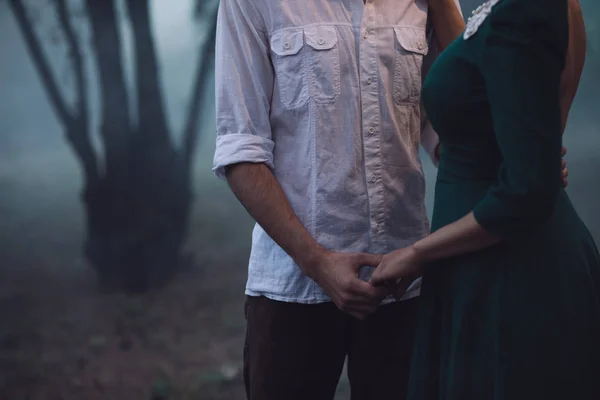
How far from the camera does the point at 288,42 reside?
1.25m

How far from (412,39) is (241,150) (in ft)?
1.29

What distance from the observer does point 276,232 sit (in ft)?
4.02

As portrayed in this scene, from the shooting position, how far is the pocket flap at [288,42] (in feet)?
4.08

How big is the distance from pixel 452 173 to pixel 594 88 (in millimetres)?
1847

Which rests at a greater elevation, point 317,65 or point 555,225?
point 317,65

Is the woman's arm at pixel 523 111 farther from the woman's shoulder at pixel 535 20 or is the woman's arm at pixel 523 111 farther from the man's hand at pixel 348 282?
the man's hand at pixel 348 282

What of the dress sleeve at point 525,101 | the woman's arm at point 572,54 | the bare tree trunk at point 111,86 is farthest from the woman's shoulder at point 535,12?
the bare tree trunk at point 111,86

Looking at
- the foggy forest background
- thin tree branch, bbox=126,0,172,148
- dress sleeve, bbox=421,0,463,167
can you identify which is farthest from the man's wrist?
thin tree branch, bbox=126,0,172,148

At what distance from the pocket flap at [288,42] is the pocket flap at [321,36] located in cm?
1

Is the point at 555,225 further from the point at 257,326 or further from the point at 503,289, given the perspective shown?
the point at 257,326

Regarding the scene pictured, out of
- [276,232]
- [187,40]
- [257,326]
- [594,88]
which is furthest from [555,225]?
[187,40]

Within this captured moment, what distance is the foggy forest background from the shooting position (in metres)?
2.76

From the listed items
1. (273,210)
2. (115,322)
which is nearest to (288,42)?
(273,210)

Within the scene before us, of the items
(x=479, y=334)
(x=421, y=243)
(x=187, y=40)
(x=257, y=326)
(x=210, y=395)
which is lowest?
(x=210, y=395)
